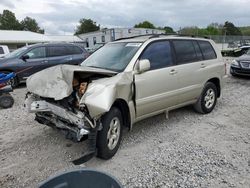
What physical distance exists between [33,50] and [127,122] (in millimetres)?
6968

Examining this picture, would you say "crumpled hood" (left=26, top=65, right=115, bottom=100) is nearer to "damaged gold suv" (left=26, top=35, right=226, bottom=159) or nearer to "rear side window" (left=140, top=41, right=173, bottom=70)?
"damaged gold suv" (left=26, top=35, right=226, bottom=159)

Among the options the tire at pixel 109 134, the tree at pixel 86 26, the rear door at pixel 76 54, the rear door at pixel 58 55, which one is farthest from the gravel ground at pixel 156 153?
the tree at pixel 86 26

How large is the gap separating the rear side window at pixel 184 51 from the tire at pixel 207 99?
0.79 meters

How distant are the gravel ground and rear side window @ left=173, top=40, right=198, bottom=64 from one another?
4.29 ft

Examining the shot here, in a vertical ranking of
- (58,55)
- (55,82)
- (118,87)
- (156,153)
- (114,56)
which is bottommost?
(156,153)

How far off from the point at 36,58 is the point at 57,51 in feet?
3.20

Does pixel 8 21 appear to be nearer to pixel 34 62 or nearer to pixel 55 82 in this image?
pixel 34 62

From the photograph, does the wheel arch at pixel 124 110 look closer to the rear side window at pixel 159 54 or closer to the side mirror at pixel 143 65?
the side mirror at pixel 143 65

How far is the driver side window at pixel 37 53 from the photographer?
9.51m

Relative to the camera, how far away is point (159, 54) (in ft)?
15.1

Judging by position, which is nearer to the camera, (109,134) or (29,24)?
(109,134)

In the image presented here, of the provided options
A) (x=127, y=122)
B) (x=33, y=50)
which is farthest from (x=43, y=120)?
(x=33, y=50)

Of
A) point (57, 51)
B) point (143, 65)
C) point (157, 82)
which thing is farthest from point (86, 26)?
point (143, 65)

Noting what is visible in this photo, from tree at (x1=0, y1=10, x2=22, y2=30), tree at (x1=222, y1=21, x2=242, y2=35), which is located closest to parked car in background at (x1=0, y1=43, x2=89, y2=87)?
tree at (x1=0, y1=10, x2=22, y2=30)
